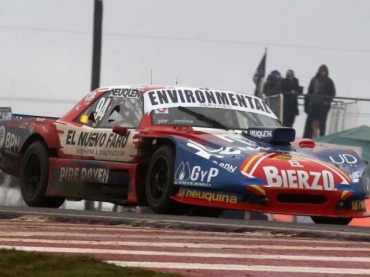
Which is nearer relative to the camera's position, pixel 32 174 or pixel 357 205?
pixel 357 205

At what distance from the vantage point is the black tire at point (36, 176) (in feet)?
49.1

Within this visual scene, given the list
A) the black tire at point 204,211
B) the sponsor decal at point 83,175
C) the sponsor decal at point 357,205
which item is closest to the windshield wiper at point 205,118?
the black tire at point 204,211

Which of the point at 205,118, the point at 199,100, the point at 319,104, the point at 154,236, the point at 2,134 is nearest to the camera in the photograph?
the point at 154,236

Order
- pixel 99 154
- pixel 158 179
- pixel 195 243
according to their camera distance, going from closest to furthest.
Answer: pixel 195 243 → pixel 158 179 → pixel 99 154

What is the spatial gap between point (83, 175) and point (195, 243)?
5703 millimetres

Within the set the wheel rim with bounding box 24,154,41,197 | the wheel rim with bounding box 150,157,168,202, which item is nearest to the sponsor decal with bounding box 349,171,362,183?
the wheel rim with bounding box 150,157,168,202

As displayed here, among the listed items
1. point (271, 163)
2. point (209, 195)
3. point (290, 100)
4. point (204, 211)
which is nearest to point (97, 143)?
point (204, 211)

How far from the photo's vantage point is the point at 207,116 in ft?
46.3

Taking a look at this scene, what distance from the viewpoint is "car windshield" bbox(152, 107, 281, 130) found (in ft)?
45.8

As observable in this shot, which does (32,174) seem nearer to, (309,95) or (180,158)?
(180,158)

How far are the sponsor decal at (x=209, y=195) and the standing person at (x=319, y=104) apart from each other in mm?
9368

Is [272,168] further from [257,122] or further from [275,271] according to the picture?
[275,271]

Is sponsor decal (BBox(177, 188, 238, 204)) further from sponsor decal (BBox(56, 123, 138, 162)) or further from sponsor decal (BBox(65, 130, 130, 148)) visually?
sponsor decal (BBox(65, 130, 130, 148))

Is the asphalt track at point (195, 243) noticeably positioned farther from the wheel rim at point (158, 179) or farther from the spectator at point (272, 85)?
the spectator at point (272, 85)
